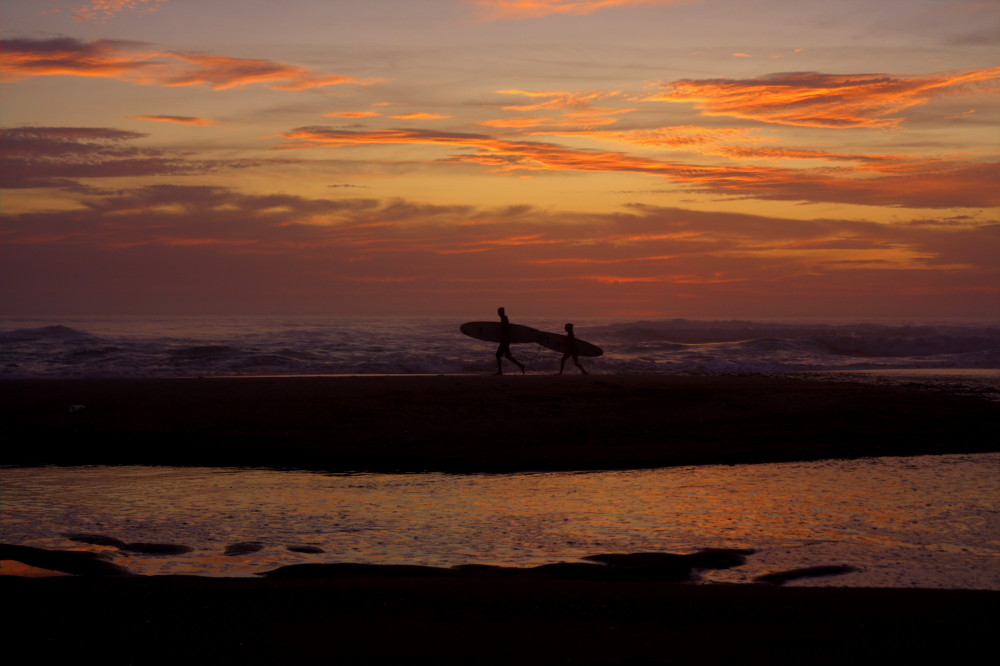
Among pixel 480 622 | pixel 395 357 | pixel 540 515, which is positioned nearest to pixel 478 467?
pixel 540 515

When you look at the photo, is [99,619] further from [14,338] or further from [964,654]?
[14,338]

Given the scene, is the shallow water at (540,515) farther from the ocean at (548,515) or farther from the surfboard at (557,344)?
the surfboard at (557,344)

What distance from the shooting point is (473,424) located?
17.8 m

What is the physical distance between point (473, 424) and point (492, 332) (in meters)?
19.0

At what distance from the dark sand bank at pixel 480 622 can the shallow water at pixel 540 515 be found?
0.83 meters

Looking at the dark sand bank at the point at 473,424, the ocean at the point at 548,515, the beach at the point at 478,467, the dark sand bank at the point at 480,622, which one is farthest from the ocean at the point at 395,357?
the dark sand bank at the point at 480,622

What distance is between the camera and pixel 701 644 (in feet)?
19.7

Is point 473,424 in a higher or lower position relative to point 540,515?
higher

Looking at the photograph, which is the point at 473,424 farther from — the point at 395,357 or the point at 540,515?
the point at 395,357

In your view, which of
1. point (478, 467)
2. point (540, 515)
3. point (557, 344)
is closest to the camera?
point (540, 515)

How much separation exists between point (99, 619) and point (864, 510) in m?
8.39

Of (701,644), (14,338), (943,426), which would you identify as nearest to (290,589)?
(701,644)

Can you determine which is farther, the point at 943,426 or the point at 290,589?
the point at 943,426

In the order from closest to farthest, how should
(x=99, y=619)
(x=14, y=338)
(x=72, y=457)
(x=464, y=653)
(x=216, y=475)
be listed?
(x=464, y=653) < (x=99, y=619) < (x=216, y=475) < (x=72, y=457) < (x=14, y=338)
